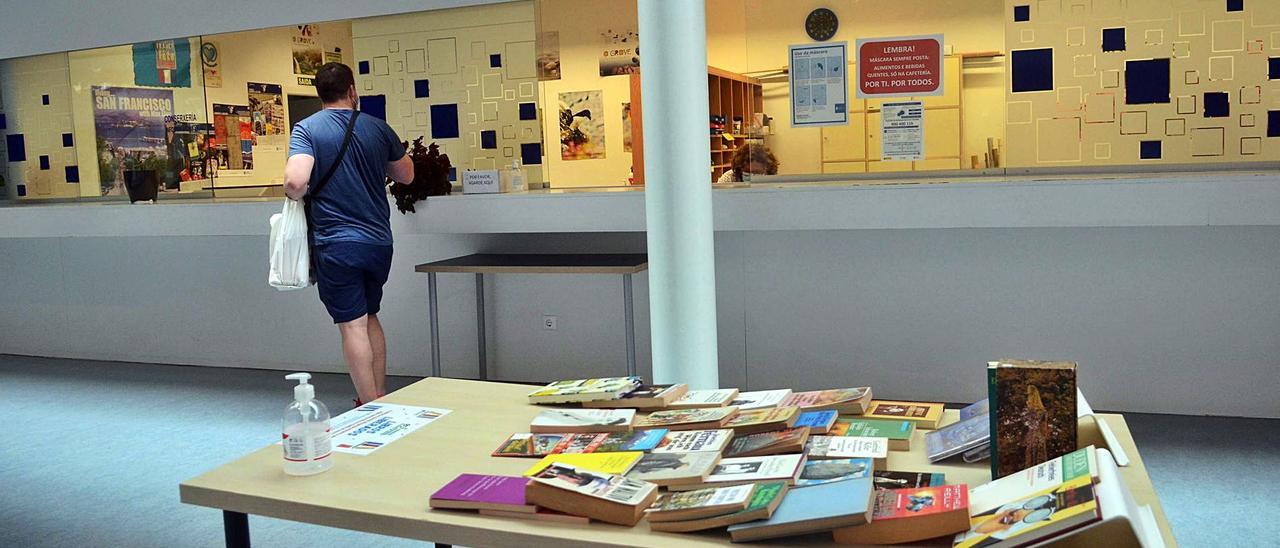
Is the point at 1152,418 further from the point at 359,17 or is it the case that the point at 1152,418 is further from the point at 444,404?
the point at 359,17

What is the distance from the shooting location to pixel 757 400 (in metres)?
2.36

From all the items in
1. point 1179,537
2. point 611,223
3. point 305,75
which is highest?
point 305,75

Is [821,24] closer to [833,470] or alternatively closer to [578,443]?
[578,443]

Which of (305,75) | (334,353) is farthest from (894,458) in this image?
(305,75)

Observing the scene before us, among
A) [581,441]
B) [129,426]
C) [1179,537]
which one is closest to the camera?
[581,441]

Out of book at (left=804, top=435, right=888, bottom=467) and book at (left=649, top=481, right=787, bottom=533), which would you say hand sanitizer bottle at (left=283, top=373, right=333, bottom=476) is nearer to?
book at (left=649, top=481, right=787, bottom=533)

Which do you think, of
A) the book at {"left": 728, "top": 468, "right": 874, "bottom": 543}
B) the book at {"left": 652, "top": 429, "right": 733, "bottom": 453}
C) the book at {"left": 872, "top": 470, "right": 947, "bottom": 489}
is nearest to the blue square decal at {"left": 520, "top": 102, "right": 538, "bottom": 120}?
the book at {"left": 652, "top": 429, "right": 733, "bottom": 453}

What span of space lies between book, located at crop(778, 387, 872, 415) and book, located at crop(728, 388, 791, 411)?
0.06ft

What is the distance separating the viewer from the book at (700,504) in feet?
5.29

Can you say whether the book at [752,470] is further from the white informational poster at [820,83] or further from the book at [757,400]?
the white informational poster at [820,83]

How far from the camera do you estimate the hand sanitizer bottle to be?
2.01m

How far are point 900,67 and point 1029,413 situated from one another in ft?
11.3

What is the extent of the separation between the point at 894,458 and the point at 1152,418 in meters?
3.26

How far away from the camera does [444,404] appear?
2557mm
